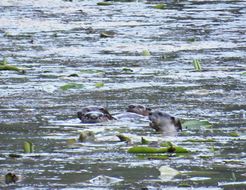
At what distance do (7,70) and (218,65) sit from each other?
1644 millimetres

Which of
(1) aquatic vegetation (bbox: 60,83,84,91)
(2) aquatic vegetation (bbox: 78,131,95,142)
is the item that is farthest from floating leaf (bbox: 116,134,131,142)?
(1) aquatic vegetation (bbox: 60,83,84,91)

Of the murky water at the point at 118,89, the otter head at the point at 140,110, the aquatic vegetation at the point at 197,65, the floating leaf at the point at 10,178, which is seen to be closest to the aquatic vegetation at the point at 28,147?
the murky water at the point at 118,89

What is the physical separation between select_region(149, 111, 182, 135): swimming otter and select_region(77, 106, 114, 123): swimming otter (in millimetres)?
308

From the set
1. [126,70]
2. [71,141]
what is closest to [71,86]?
[126,70]

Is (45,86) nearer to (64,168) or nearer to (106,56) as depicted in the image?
(106,56)

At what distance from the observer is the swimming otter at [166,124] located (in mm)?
6047

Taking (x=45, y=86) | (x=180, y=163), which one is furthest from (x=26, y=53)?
(x=180, y=163)

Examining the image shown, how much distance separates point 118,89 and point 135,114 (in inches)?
47.6

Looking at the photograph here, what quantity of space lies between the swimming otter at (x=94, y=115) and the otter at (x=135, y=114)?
91 millimetres

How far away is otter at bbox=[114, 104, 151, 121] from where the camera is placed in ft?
21.2

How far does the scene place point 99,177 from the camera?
186 inches

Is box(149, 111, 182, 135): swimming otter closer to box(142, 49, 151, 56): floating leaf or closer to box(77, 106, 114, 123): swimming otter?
box(77, 106, 114, 123): swimming otter

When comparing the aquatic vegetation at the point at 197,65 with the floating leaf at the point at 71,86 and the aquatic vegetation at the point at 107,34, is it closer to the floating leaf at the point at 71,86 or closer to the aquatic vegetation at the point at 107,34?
the floating leaf at the point at 71,86

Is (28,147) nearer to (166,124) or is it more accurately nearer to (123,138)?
(123,138)
